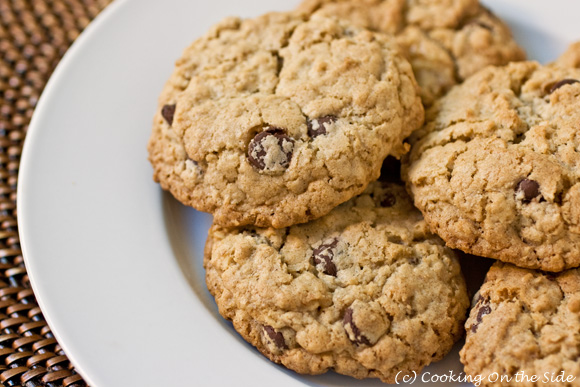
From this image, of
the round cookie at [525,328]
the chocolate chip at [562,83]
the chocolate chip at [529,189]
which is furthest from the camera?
the chocolate chip at [562,83]

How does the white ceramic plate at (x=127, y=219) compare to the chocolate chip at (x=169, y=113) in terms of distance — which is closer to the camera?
the white ceramic plate at (x=127, y=219)

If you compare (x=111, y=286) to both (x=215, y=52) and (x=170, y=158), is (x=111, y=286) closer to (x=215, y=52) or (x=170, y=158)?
(x=170, y=158)

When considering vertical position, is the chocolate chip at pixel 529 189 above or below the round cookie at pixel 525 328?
above

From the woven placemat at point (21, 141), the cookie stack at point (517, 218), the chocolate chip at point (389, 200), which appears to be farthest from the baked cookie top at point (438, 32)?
the woven placemat at point (21, 141)

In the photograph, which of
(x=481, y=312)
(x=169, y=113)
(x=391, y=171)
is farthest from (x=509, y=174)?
(x=169, y=113)

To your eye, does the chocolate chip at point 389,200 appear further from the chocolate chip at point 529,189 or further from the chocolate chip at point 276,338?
the chocolate chip at point 276,338

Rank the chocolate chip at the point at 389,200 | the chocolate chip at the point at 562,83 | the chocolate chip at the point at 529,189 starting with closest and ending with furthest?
the chocolate chip at the point at 529,189 < the chocolate chip at the point at 562,83 < the chocolate chip at the point at 389,200

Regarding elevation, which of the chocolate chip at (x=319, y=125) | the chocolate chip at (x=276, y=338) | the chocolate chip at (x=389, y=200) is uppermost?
the chocolate chip at (x=319, y=125)
